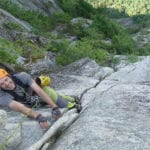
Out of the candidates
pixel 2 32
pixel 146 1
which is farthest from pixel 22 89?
pixel 146 1

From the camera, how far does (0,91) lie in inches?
396

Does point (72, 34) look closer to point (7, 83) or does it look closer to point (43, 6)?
point (43, 6)

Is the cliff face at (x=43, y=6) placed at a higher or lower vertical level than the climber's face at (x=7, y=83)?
higher

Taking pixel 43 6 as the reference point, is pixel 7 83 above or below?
below

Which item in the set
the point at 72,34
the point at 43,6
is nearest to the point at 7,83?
the point at 72,34

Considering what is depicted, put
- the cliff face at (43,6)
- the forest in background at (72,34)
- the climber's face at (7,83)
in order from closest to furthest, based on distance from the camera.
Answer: the climber's face at (7,83)
the forest in background at (72,34)
the cliff face at (43,6)

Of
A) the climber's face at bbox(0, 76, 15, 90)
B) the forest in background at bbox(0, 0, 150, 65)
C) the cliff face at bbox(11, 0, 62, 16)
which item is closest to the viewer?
the climber's face at bbox(0, 76, 15, 90)

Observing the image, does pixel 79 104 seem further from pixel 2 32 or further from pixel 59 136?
pixel 2 32

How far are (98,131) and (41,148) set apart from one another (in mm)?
1074

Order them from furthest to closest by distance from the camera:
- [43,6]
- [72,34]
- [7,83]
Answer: [43,6] → [72,34] → [7,83]

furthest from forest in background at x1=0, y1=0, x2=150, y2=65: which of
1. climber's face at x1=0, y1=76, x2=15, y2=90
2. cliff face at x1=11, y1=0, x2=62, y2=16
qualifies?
climber's face at x1=0, y1=76, x2=15, y2=90

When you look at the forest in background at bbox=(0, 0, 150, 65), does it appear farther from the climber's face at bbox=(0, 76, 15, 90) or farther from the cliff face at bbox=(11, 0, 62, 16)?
the climber's face at bbox=(0, 76, 15, 90)

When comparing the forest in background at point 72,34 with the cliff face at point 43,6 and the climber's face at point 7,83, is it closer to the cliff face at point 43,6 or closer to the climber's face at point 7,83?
the cliff face at point 43,6

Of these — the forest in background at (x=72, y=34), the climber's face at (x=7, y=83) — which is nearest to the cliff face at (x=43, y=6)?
the forest in background at (x=72, y=34)
